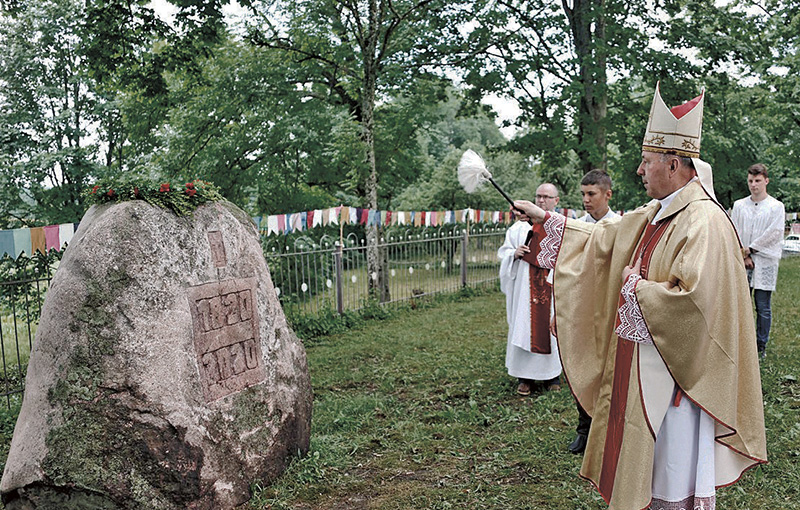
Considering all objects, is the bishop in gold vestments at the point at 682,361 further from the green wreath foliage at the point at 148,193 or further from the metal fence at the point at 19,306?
the metal fence at the point at 19,306

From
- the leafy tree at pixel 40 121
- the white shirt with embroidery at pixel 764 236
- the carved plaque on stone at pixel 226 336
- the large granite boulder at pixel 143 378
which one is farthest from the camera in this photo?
the leafy tree at pixel 40 121

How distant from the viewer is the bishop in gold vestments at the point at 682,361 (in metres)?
2.63

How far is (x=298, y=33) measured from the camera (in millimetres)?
11367

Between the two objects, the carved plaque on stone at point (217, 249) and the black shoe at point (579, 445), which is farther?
the black shoe at point (579, 445)

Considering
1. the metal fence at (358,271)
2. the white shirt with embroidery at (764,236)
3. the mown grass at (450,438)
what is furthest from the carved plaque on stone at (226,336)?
the white shirt with embroidery at (764,236)

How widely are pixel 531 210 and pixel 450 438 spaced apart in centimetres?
227

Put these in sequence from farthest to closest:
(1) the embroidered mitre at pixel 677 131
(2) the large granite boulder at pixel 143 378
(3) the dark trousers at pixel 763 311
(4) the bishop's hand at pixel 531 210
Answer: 1. (3) the dark trousers at pixel 763 311
2. (4) the bishop's hand at pixel 531 210
3. (2) the large granite boulder at pixel 143 378
4. (1) the embroidered mitre at pixel 677 131

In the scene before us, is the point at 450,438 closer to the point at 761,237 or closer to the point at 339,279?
the point at 761,237

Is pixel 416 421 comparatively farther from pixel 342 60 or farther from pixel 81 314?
pixel 342 60

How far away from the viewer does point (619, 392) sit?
3.02 meters

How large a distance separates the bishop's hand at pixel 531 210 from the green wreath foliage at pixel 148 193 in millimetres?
1985

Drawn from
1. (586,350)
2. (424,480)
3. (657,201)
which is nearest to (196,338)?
(424,480)

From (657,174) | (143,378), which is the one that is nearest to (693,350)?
(657,174)

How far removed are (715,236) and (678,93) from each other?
475 inches
